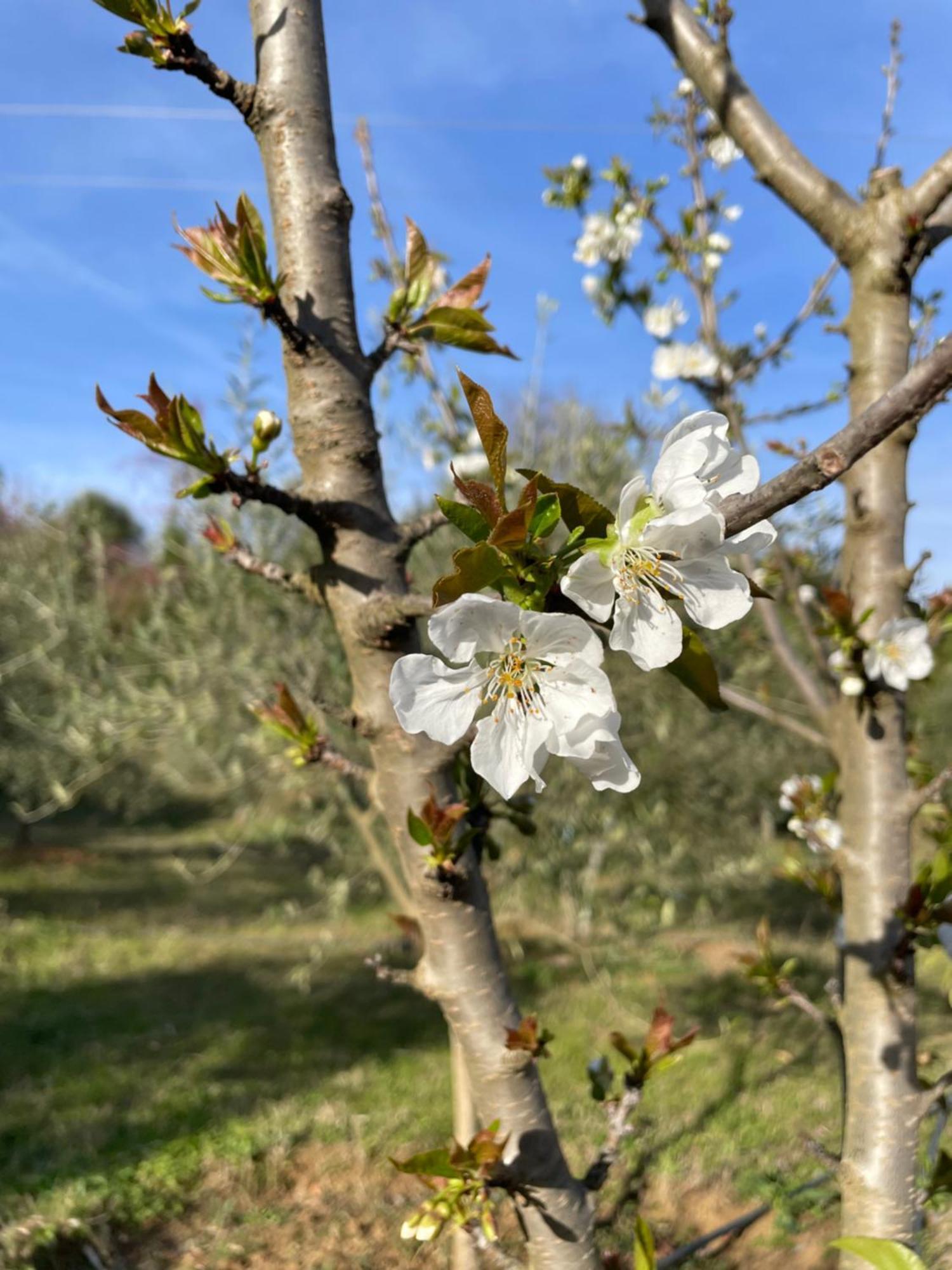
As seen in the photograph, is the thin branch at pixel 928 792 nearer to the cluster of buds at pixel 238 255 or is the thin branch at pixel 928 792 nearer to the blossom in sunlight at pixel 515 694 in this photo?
the blossom in sunlight at pixel 515 694

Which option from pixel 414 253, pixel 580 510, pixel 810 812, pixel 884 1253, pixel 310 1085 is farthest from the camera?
pixel 310 1085

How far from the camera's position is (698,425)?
1.98 ft

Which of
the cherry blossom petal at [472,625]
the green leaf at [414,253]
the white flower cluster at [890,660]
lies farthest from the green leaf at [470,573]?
the white flower cluster at [890,660]

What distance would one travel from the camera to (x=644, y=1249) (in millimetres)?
1007

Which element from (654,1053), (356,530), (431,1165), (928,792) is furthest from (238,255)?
(928,792)

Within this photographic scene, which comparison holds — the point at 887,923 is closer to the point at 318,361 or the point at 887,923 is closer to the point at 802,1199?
the point at 318,361

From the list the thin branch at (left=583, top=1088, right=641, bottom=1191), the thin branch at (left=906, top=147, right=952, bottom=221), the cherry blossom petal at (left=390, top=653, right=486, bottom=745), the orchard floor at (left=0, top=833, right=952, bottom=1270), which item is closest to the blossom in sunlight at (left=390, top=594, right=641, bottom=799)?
the cherry blossom petal at (left=390, top=653, right=486, bottom=745)

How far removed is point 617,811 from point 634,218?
4325mm

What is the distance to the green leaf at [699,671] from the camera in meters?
0.63

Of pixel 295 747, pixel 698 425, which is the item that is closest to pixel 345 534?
pixel 295 747

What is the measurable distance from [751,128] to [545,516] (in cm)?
147

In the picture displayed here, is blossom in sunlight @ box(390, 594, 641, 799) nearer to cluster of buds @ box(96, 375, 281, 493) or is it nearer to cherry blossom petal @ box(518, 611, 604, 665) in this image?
cherry blossom petal @ box(518, 611, 604, 665)

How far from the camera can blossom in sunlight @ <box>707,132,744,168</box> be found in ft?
8.99

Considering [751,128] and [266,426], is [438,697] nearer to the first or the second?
[266,426]
